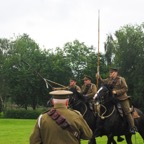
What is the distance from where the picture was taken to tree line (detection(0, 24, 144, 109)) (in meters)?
66.4

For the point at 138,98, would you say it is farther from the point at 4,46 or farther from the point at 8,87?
the point at 4,46

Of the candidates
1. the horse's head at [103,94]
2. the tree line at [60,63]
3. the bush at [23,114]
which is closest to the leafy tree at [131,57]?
the tree line at [60,63]

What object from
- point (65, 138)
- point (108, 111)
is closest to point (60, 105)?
point (65, 138)

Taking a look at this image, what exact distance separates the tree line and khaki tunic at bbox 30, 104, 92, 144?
5674cm

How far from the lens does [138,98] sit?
2393 inches

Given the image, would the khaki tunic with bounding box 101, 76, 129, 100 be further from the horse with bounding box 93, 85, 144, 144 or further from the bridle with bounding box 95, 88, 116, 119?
the bridle with bounding box 95, 88, 116, 119

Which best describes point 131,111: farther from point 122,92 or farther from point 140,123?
point 140,123

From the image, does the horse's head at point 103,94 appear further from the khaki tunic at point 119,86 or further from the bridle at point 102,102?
the khaki tunic at point 119,86

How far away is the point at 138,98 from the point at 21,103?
27242mm

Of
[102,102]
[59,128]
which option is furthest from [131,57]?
→ [59,128]

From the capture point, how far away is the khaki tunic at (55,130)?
599 cm

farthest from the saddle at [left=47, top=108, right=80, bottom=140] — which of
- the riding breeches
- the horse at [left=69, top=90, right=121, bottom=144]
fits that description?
the horse at [left=69, top=90, right=121, bottom=144]

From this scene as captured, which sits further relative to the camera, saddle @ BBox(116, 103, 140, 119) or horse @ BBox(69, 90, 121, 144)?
horse @ BBox(69, 90, 121, 144)

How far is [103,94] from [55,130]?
8562mm
